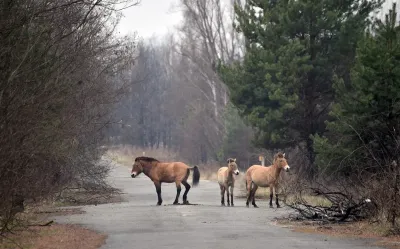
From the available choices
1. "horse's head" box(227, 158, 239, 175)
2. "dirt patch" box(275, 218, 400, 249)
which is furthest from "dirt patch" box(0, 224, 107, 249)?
"horse's head" box(227, 158, 239, 175)

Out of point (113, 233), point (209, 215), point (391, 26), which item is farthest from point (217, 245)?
point (391, 26)

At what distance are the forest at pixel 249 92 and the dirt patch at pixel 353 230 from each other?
0.39m

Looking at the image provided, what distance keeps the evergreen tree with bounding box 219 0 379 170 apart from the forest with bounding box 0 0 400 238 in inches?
2.7

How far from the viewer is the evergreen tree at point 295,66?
37.0m

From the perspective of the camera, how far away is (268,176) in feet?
93.8

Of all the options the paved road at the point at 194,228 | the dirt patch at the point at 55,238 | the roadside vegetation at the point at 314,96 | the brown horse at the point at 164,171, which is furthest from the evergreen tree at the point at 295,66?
the dirt patch at the point at 55,238

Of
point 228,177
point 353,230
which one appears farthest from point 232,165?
point 353,230

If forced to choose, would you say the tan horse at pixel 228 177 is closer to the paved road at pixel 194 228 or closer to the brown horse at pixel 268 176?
the brown horse at pixel 268 176

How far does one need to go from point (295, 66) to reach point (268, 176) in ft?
30.3

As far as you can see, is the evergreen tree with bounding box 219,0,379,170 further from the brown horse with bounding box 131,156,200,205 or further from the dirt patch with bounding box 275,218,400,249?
the dirt patch with bounding box 275,218,400,249

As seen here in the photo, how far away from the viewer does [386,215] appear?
18594 mm

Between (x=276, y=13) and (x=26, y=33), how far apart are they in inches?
1004

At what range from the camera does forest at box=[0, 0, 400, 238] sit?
13.7 m

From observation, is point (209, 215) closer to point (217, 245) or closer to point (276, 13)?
point (217, 245)
